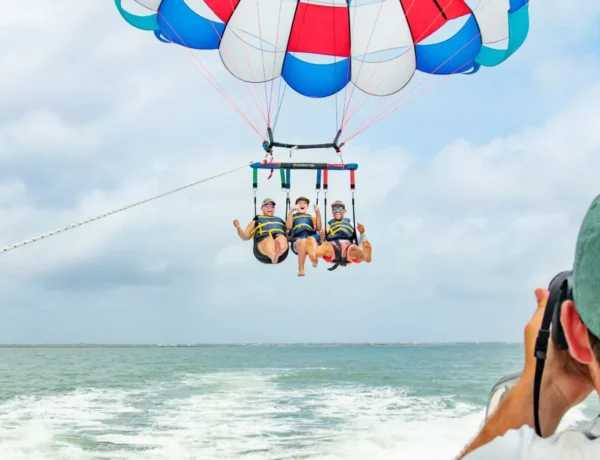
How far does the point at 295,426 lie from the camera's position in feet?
34.0

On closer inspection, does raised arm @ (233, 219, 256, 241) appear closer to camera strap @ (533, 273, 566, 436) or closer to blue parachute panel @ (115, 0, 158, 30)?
blue parachute panel @ (115, 0, 158, 30)

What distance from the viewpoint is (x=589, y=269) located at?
2.46 feet

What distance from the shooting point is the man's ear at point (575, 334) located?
2.70ft

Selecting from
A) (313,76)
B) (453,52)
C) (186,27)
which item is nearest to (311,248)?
(313,76)

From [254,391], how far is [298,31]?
10053 millimetres

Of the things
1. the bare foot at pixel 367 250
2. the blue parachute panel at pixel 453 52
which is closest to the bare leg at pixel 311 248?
the bare foot at pixel 367 250

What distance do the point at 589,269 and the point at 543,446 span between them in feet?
0.93

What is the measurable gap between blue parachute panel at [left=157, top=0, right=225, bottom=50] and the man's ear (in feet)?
24.3

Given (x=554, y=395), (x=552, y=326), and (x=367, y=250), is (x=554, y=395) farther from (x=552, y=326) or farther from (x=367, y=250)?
(x=367, y=250)

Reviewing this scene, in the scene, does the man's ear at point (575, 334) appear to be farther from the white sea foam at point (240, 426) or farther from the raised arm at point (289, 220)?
the white sea foam at point (240, 426)

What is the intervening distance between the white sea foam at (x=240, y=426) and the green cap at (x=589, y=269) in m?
7.85

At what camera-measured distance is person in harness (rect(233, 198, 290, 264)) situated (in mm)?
6852

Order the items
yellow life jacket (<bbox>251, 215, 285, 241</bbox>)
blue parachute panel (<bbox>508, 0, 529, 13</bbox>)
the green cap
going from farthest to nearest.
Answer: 1. blue parachute panel (<bbox>508, 0, 529, 13</bbox>)
2. yellow life jacket (<bbox>251, 215, 285, 241</bbox>)
3. the green cap

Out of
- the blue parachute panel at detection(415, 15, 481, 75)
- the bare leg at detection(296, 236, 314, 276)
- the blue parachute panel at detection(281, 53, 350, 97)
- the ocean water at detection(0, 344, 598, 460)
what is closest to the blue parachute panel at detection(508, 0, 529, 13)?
the blue parachute panel at detection(415, 15, 481, 75)
